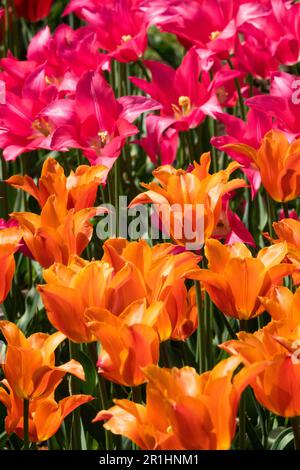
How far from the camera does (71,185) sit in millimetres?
2164

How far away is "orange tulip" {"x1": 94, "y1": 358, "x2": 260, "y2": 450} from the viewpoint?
1.46 metres

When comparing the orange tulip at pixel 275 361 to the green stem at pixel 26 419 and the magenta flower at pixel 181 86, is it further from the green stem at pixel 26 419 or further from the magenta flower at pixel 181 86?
the magenta flower at pixel 181 86

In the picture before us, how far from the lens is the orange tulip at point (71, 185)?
6.91 feet

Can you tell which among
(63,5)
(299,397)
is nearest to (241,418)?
(299,397)

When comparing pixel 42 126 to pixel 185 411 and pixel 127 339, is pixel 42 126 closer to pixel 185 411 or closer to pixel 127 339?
pixel 127 339

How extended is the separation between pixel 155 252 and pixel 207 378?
1.25 ft

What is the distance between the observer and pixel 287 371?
157cm

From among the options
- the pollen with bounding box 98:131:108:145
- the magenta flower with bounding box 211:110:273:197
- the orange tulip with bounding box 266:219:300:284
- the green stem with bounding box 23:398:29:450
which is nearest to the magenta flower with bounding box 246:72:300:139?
the magenta flower with bounding box 211:110:273:197

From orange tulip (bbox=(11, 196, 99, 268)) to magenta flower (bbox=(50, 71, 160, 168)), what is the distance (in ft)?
1.39

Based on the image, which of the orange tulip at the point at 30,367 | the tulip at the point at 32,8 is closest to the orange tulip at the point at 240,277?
the orange tulip at the point at 30,367

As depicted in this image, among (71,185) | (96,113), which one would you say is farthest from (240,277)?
(96,113)

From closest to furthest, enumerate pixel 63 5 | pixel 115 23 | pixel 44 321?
pixel 44 321 < pixel 115 23 < pixel 63 5

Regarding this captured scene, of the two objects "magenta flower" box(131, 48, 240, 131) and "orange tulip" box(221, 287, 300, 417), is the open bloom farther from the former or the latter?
"magenta flower" box(131, 48, 240, 131)

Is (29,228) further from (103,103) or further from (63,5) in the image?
(63,5)
